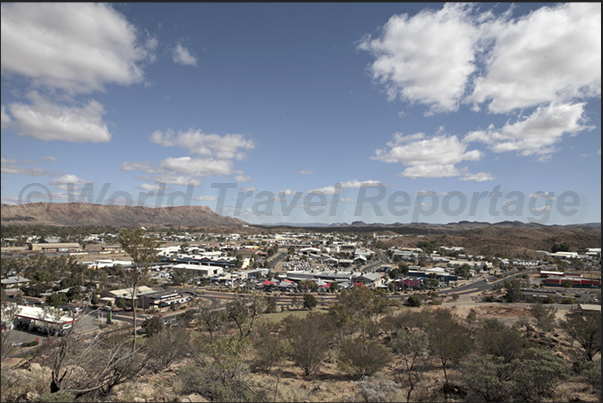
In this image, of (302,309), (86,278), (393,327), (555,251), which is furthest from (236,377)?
(555,251)

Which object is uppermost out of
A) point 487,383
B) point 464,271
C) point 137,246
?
point 137,246

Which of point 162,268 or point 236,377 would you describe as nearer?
point 236,377

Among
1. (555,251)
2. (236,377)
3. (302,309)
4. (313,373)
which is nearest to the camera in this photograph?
(236,377)

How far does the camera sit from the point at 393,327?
21266mm

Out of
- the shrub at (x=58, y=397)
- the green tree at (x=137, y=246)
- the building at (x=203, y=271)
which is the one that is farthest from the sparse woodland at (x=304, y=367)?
the building at (x=203, y=271)

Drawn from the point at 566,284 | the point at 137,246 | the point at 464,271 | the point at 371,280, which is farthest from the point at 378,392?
the point at 464,271

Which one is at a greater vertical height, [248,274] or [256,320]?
[256,320]

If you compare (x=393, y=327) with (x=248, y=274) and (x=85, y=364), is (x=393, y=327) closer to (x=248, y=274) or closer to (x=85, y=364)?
(x=85, y=364)

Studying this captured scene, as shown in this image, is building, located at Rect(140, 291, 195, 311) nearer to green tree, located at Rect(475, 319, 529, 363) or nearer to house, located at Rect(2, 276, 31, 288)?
house, located at Rect(2, 276, 31, 288)

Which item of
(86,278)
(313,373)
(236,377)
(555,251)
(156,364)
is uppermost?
(555,251)

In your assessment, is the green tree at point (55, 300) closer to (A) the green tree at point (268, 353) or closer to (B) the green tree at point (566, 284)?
(A) the green tree at point (268, 353)

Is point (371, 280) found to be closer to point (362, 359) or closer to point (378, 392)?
point (362, 359)

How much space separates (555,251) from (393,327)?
7914 cm

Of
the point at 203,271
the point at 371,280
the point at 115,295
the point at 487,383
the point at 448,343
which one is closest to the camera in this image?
the point at 487,383
